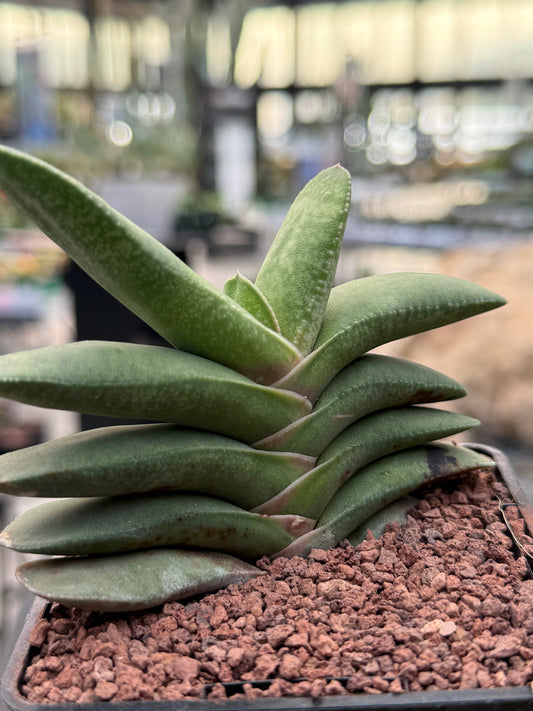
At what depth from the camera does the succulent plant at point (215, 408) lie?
594 mm

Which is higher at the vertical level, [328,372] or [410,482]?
[328,372]

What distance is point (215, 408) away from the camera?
0.65m

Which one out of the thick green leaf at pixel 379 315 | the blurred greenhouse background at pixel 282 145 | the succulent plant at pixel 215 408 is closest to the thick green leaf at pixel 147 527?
the succulent plant at pixel 215 408

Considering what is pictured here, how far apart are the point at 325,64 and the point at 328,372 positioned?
1475cm

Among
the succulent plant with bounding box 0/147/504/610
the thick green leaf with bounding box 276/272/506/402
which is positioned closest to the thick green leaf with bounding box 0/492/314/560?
the succulent plant with bounding box 0/147/504/610

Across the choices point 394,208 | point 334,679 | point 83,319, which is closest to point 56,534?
point 334,679

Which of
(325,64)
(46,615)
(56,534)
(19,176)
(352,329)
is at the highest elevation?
(325,64)

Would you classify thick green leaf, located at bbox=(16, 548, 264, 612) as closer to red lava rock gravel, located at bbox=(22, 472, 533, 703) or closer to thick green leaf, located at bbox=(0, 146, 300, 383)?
red lava rock gravel, located at bbox=(22, 472, 533, 703)

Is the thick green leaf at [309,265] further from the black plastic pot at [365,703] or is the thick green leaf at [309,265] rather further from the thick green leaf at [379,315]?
the black plastic pot at [365,703]

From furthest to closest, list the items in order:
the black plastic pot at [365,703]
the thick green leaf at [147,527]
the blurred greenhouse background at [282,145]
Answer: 1. the blurred greenhouse background at [282,145]
2. the thick green leaf at [147,527]
3. the black plastic pot at [365,703]

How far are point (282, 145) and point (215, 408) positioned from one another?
40.8ft

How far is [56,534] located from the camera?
62 centimetres

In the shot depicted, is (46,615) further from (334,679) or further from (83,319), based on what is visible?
(83,319)

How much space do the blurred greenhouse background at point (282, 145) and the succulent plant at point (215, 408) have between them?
1.23 m
